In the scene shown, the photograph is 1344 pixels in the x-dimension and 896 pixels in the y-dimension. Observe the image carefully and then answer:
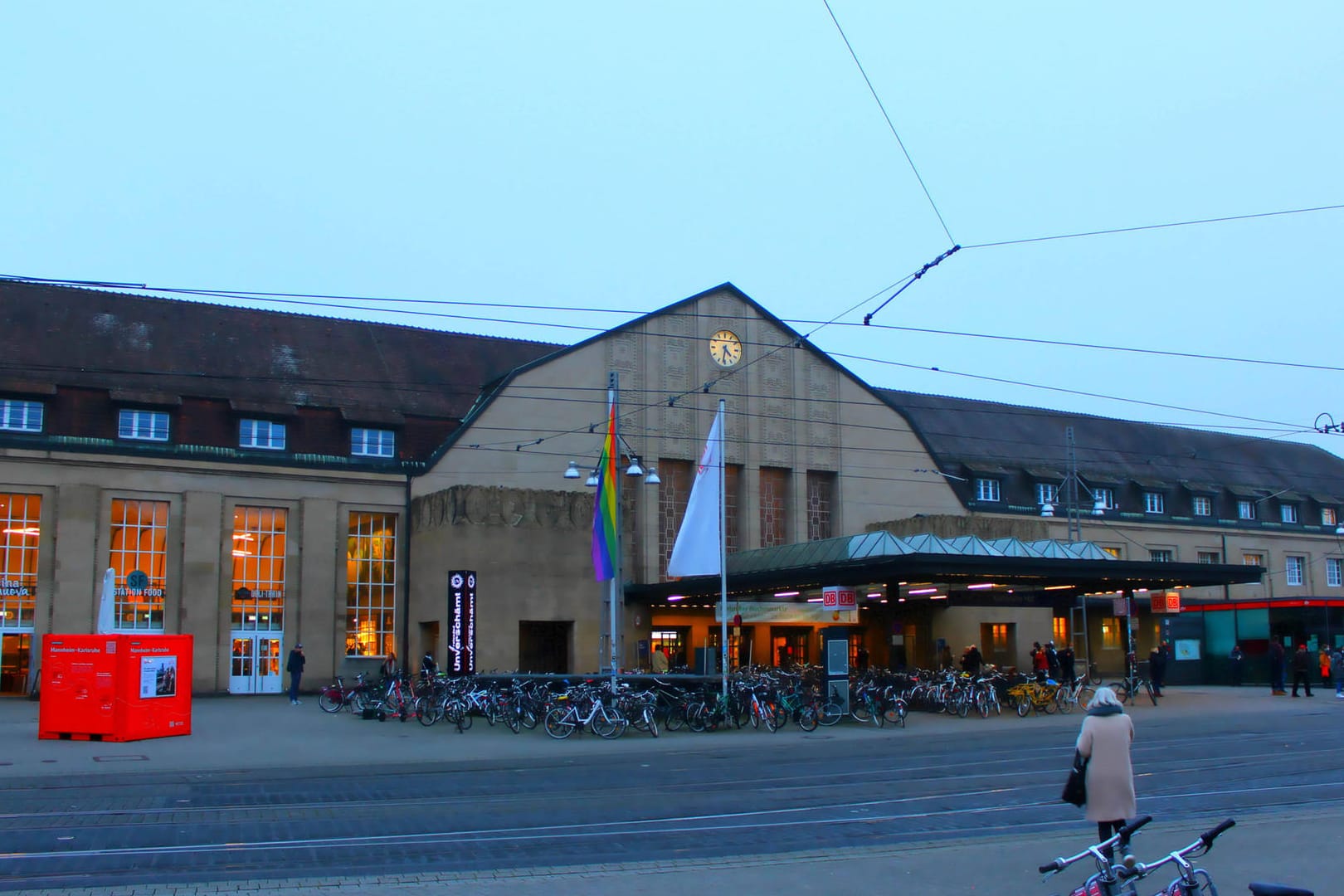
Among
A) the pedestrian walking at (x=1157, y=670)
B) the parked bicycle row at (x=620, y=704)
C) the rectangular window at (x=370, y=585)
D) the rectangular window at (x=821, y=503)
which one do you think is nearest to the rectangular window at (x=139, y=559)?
the rectangular window at (x=370, y=585)

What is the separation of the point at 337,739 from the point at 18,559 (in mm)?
16185

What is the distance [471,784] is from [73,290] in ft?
98.3

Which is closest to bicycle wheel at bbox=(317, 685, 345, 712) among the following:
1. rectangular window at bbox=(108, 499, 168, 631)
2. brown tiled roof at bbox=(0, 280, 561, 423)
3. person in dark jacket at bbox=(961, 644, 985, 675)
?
rectangular window at bbox=(108, 499, 168, 631)

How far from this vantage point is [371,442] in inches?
1569

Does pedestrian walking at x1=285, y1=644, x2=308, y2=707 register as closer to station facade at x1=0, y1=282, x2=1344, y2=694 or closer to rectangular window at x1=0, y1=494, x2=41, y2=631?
station facade at x1=0, y1=282, x2=1344, y2=694

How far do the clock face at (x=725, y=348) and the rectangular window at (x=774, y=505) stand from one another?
13.3ft

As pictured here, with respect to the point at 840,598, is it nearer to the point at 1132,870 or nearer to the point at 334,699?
the point at 334,699

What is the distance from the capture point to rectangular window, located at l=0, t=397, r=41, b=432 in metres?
34.6

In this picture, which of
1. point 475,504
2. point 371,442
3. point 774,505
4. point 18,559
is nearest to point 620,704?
point 475,504

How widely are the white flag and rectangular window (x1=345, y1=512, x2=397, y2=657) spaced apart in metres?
13.5

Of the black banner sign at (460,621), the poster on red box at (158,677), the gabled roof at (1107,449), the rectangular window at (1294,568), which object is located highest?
the gabled roof at (1107,449)

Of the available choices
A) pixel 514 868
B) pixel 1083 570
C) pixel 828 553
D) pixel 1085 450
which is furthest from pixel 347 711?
pixel 1085 450

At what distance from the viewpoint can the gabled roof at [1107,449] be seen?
180 ft

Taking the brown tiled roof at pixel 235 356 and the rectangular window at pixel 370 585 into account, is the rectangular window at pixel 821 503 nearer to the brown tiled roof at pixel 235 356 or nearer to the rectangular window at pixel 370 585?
the brown tiled roof at pixel 235 356
